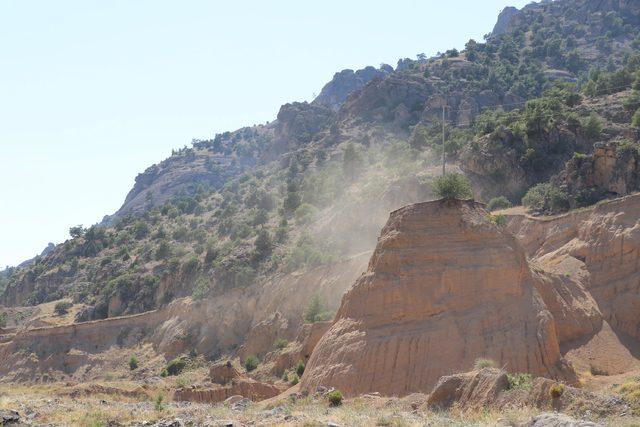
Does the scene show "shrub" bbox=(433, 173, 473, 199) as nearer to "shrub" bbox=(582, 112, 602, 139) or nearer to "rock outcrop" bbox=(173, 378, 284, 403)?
"rock outcrop" bbox=(173, 378, 284, 403)

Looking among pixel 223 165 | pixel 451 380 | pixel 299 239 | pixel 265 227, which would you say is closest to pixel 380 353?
pixel 451 380

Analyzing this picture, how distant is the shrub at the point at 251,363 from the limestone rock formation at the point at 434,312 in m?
14.2

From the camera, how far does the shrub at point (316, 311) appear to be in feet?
145

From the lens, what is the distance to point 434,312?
97.1ft

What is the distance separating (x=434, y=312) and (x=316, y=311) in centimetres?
1653

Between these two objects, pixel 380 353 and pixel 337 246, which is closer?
pixel 380 353

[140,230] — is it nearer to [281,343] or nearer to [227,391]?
[281,343]

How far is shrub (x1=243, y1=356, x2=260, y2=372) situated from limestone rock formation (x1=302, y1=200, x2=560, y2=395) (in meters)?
14.2

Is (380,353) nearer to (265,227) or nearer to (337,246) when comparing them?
(337,246)

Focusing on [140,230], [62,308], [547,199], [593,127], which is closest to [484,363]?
[547,199]

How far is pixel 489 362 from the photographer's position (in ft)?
Answer: 82.7

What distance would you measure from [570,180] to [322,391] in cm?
2615

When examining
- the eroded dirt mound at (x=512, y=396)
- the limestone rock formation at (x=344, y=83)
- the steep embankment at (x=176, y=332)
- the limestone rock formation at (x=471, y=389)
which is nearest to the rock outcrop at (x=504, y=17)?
the limestone rock formation at (x=344, y=83)

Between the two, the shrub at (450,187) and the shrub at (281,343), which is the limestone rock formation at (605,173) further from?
the shrub at (281,343)
